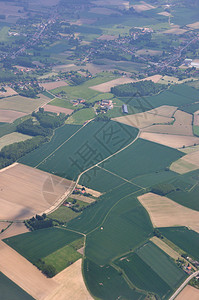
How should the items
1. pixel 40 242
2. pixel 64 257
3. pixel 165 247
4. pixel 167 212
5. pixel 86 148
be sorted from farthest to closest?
1. pixel 86 148
2. pixel 167 212
3. pixel 40 242
4. pixel 165 247
5. pixel 64 257

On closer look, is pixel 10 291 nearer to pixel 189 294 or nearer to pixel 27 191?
pixel 189 294

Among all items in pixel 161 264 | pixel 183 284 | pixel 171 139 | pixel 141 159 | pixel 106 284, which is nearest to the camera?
pixel 106 284

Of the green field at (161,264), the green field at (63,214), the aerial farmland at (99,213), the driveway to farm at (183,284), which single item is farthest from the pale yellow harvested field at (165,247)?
the green field at (63,214)

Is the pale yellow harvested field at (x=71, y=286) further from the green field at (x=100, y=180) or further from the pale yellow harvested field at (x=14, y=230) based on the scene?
the green field at (x=100, y=180)

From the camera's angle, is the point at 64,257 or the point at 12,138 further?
the point at 12,138

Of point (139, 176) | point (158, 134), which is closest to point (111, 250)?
point (139, 176)

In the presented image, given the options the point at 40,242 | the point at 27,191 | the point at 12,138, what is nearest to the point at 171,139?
the point at 12,138
